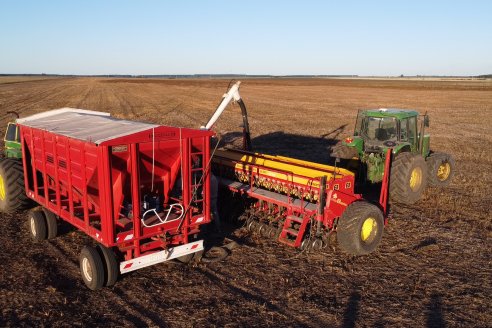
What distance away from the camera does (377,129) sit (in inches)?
441

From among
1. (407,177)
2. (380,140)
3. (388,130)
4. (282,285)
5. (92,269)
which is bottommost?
(282,285)

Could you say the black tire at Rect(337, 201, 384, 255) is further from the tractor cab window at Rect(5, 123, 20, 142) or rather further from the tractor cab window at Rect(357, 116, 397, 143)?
the tractor cab window at Rect(5, 123, 20, 142)

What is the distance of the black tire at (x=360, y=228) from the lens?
7.42m

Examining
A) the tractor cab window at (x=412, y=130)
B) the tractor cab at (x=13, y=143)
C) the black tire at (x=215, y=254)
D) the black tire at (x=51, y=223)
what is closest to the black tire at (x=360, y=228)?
the black tire at (x=215, y=254)

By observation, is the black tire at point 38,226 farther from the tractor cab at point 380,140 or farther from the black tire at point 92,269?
the tractor cab at point 380,140

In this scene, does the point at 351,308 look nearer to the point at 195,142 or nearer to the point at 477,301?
the point at 477,301

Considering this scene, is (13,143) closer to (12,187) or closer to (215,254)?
(12,187)

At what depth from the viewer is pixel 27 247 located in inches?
317

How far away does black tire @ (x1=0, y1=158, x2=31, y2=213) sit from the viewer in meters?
9.30

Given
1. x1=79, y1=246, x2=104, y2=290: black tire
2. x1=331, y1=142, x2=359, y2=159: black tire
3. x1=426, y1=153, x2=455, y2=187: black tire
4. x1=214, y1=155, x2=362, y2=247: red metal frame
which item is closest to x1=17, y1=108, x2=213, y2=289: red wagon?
x1=79, y1=246, x2=104, y2=290: black tire

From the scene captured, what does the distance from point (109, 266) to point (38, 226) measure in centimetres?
260

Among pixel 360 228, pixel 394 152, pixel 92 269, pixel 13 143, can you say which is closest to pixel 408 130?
pixel 394 152

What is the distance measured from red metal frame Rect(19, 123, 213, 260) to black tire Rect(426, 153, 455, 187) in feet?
23.3

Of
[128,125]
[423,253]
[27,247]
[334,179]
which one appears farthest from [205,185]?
[423,253]
